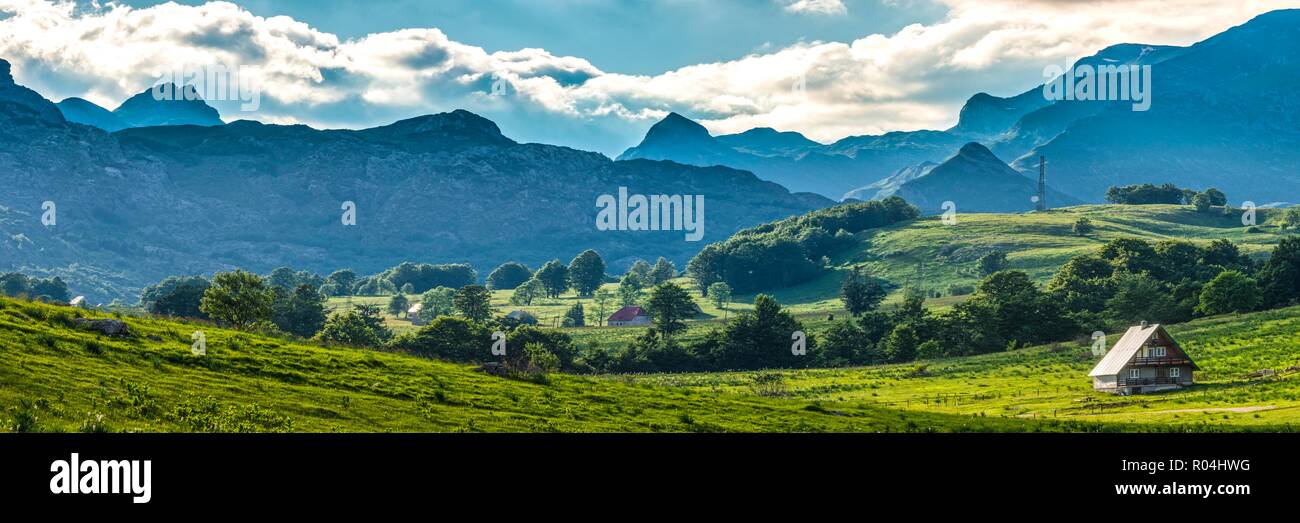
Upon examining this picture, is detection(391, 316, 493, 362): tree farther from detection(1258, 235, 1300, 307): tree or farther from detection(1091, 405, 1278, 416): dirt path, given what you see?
detection(1258, 235, 1300, 307): tree

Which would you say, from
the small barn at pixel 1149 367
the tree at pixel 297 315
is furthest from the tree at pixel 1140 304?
the tree at pixel 297 315

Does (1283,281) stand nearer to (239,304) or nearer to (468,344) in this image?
(468,344)

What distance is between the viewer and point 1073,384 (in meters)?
93.0

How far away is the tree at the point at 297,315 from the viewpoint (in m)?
157

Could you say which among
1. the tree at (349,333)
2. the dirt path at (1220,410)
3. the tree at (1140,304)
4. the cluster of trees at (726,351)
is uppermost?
the tree at (1140,304)

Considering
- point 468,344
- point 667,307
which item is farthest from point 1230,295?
point 468,344

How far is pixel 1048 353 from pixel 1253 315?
1123 inches

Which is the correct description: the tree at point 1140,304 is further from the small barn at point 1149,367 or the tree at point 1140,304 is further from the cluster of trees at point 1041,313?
the small barn at point 1149,367

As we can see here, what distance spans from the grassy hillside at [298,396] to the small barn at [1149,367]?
32927mm

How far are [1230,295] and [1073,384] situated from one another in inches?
2353
